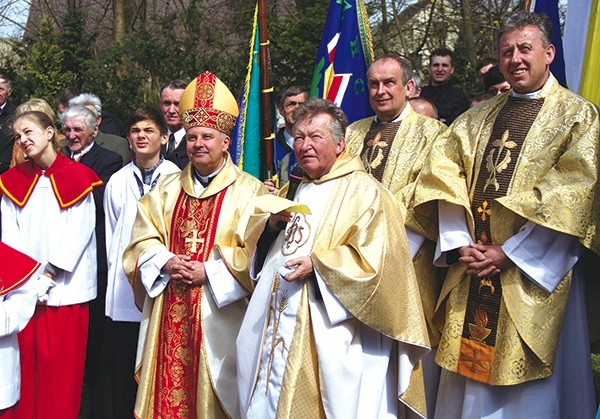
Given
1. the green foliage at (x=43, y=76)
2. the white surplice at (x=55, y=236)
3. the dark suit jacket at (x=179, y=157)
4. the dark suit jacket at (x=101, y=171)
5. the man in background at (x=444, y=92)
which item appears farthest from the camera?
the green foliage at (x=43, y=76)

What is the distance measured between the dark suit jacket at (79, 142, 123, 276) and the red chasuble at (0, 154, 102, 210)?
40 centimetres

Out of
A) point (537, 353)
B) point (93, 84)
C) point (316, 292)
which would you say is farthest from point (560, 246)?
point (93, 84)

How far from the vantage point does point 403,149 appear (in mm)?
5074

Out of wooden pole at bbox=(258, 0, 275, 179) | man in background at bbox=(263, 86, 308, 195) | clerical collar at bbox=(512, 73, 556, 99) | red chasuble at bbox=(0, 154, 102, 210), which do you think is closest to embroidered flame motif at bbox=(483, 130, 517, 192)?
clerical collar at bbox=(512, 73, 556, 99)

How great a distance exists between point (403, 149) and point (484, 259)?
36.2 inches

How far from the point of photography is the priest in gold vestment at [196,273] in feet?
15.9

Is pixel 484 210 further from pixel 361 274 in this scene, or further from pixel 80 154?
pixel 80 154

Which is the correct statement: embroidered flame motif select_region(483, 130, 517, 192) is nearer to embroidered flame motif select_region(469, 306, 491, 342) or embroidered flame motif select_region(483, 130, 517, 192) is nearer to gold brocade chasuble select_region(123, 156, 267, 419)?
embroidered flame motif select_region(469, 306, 491, 342)

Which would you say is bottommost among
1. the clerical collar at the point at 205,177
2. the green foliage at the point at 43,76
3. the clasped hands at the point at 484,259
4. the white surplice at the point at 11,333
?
the white surplice at the point at 11,333

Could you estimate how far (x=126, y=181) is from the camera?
5766mm

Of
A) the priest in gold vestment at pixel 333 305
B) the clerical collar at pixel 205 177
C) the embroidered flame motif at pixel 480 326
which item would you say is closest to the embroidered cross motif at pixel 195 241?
the clerical collar at pixel 205 177

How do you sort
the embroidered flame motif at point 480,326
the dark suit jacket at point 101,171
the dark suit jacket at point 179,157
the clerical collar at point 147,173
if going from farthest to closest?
1. the dark suit jacket at point 179,157
2. the dark suit jacket at point 101,171
3. the clerical collar at point 147,173
4. the embroidered flame motif at point 480,326

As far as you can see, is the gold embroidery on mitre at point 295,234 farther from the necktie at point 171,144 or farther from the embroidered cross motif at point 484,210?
the necktie at point 171,144

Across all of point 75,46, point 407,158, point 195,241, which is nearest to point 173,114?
point 195,241
